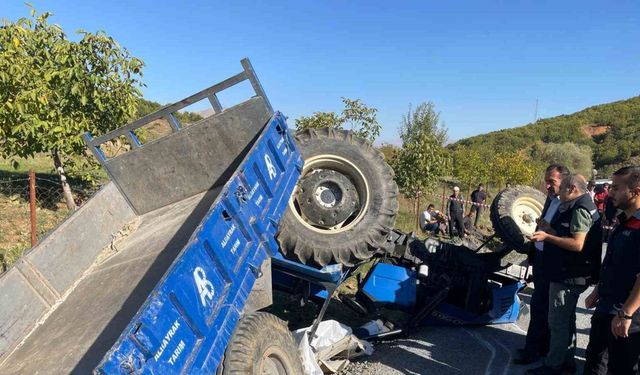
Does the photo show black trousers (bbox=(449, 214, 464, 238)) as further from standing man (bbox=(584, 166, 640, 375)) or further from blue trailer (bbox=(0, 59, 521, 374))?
standing man (bbox=(584, 166, 640, 375))

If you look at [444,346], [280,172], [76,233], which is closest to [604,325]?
[444,346]

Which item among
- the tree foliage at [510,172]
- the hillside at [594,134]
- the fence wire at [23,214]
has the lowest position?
the hillside at [594,134]

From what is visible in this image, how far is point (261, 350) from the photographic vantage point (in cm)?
293

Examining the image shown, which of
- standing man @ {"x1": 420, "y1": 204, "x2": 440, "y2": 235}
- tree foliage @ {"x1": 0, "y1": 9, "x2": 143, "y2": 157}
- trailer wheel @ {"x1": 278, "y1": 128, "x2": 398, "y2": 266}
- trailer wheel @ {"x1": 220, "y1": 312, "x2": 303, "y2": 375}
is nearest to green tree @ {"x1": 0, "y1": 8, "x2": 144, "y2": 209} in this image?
tree foliage @ {"x1": 0, "y1": 9, "x2": 143, "y2": 157}

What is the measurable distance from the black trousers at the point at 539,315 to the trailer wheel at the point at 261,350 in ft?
8.67

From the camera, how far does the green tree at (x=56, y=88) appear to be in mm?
7102

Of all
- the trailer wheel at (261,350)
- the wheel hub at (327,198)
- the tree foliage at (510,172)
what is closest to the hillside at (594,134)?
the tree foliage at (510,172)

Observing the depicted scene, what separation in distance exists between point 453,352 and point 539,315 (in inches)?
37.8

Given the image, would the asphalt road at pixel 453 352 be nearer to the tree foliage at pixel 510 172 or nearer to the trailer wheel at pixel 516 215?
the trailer wheel at pixel 516 215

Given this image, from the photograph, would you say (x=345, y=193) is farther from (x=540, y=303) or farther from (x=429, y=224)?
(x=429, y=224)

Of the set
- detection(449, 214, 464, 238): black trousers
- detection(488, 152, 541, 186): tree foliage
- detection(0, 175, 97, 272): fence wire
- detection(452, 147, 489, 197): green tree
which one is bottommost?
detection(488, 152, 541, 186): tree foliage

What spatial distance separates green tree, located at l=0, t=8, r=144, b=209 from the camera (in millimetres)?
7102

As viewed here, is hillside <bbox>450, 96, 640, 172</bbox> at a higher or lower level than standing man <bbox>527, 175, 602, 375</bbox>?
lower

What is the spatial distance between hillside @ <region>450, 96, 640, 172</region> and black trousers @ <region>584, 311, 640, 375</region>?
40634 millimetres
